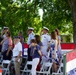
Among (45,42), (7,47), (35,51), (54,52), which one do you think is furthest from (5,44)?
(54,52)

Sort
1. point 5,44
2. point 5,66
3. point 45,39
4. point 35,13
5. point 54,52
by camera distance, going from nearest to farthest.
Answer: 1. point 54,52
2. point 45,39
3. point 5,66
4. point 5,44
5. point 35,13

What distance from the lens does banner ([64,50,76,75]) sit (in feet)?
22.5

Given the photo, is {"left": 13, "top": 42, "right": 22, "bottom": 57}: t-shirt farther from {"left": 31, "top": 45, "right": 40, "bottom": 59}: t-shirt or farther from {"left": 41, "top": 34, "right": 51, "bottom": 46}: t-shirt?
{"left": 41, "top": 34, "right": 51, "bottom": 46}: t-shirt

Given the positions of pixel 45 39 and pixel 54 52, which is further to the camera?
pixel 45 39

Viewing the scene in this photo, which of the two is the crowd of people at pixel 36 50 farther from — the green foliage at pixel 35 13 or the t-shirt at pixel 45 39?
the green foliage at pixel 35 13

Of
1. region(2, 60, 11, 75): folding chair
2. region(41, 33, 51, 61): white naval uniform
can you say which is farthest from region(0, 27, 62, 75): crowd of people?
region(2, 60, 11, 75): folding chair

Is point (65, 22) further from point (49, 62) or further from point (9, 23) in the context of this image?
point (49, 62)

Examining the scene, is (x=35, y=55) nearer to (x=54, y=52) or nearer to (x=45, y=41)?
(x=54, y=52)

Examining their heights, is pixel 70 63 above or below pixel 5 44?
below

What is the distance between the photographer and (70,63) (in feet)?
23.5

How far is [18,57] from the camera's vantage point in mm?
11805

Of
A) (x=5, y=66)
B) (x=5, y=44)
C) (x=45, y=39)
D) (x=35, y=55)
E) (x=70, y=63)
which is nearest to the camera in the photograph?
(x=70, y=63)

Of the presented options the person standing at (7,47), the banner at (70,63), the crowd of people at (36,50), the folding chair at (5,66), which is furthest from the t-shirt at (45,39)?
the banner at (70,63)

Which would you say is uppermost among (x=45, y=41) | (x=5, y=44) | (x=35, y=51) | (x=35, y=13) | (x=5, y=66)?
(x=35, y=13)
